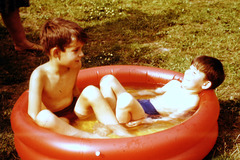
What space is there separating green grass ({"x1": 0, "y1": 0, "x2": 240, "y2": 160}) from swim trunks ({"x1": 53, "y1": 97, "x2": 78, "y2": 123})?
567 millimetres

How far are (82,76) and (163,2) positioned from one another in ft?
14.7

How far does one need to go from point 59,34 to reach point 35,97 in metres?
0.59

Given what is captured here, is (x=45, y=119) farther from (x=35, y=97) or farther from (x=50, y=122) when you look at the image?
(x=35, y=97)

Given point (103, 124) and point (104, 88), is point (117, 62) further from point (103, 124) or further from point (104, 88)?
point (103, 124)

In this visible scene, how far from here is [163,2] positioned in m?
7.02

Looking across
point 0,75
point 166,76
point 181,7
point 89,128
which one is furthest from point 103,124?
point 181,7

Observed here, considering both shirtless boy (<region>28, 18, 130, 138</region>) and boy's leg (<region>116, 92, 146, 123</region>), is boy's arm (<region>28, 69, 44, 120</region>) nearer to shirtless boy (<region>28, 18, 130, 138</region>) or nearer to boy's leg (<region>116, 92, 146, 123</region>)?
shirtless boy (<region>28, 18, 130, 138</region>)

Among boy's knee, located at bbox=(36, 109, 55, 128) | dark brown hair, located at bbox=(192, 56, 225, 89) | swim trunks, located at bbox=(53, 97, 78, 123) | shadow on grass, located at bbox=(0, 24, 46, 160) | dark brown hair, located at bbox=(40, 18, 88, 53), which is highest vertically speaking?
dark brown hair, located at bbox=(40, 18, 88, 53)

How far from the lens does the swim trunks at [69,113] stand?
2.79 m

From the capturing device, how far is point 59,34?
2.39 metres

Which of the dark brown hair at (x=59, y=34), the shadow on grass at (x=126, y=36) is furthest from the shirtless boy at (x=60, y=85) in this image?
the shadow on grass at (x=126, y=36)

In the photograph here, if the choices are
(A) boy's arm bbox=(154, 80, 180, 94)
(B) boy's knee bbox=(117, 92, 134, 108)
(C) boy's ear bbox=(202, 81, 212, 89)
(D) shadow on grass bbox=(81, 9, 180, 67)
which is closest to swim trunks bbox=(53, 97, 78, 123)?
(B) boy's knee bbox=(117, 92, 134, 108)

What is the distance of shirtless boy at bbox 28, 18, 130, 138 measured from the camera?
7.76ft

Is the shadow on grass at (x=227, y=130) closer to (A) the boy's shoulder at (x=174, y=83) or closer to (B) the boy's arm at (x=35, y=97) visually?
(A) the boy's shoulder at (x=174, y=83)
